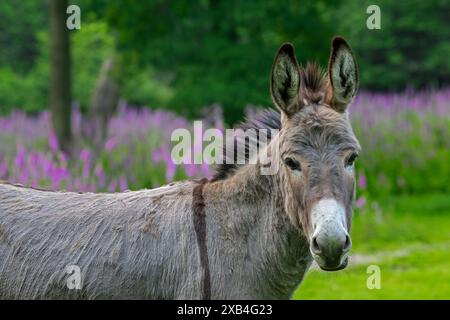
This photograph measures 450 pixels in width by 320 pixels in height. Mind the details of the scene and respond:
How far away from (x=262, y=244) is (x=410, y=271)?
5189mm

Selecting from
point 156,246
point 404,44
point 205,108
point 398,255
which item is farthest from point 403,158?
point 404,44

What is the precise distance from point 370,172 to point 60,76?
5335 mm

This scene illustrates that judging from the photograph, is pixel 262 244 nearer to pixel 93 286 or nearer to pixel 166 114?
pixel 93 286

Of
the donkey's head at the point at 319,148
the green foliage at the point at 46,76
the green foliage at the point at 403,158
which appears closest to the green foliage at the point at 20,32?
the green foliage at the point at 46,76

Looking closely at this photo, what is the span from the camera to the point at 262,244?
427cm

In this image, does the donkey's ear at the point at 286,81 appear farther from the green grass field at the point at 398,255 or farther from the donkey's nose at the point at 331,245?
the green grass field at the point at 398,255

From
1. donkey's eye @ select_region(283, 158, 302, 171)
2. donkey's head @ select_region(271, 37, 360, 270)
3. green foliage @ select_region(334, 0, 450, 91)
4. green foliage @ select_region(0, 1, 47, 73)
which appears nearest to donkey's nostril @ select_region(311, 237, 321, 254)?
donkey's head @ select_region(271, 37, 360, 270)

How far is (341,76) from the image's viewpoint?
4.23 metres

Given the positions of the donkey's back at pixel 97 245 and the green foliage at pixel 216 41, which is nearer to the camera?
the donkey's back at pixel 97 245

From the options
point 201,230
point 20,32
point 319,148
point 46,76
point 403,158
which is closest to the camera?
point 319,148

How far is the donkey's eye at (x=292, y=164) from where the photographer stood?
157 inches

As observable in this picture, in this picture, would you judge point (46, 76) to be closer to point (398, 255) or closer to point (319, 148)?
point (398, 255)

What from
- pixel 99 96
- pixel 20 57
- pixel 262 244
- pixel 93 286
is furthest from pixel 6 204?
pixel 20 57

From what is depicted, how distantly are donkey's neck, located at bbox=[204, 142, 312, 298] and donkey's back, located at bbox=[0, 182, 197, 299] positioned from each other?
0.25 meters
